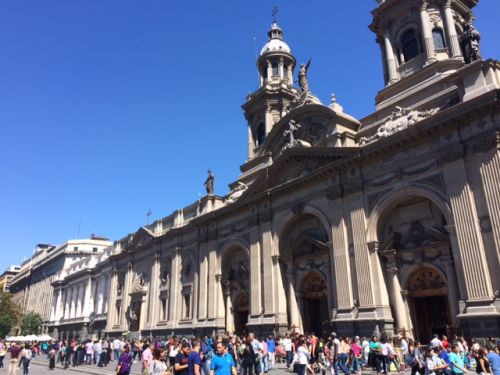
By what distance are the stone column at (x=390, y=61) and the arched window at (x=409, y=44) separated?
2.96 ft

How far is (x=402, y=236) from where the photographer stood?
23859mm

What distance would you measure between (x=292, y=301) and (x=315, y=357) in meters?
9.05

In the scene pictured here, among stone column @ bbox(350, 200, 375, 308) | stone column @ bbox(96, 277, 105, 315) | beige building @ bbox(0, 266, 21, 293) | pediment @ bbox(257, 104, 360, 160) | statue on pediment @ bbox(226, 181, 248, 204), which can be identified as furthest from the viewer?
beige building @ bbox(0, 266, 21, 293)

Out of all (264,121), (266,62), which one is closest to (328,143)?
(264,121)

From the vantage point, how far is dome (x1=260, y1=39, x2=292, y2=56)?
45.3 meters

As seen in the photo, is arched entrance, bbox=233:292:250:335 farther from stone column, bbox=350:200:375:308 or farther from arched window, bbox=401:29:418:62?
arched window, bbox=401:29:418:62

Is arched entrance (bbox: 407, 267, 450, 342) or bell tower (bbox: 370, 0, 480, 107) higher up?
bell tower (bbox: 370, 0, 480, 107)

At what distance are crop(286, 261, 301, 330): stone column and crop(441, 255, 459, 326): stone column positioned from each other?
10.3 meters

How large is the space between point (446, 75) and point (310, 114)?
9.66 meters

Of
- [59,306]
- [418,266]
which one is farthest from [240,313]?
[59,306]

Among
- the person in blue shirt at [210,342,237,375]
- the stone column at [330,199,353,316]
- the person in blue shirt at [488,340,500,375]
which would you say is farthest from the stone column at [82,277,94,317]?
the person in blue shirt at [488,340,500,375]

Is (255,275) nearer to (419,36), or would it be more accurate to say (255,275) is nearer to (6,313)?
(419,36)

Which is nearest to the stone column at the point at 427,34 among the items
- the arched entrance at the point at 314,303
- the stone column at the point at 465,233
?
the stone column at the point at 465,233

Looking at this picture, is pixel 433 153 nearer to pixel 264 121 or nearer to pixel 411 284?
pixel 411 284
